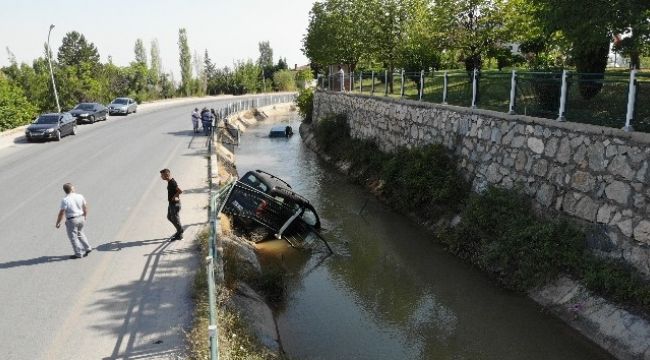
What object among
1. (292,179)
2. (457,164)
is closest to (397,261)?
(457,164)

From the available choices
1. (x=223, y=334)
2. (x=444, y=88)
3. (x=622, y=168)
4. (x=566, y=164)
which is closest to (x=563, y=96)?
(x=566, y=164)

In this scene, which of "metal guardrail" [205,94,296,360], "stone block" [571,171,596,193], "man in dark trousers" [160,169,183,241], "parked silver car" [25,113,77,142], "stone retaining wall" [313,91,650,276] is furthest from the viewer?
"parked silver car" [25,113,77,142]

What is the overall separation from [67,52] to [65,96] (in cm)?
7096

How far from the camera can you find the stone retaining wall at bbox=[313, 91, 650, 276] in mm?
8836

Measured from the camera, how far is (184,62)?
265 ft

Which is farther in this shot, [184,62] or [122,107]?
[184,62]

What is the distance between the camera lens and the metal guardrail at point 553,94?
368 inches

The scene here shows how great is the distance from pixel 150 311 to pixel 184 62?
78.3m

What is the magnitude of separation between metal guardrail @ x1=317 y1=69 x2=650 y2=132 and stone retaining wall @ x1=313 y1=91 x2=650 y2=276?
35 cm

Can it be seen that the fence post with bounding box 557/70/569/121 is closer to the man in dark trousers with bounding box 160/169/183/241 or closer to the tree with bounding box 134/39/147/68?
the man in dark trousers with bounding box 160/169/183/241

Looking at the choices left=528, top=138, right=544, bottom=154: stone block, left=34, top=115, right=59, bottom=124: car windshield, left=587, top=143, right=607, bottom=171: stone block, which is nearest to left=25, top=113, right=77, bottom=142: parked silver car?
left=34, top=115, right=59, bottom=124: car windshield

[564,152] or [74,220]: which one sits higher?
[564,152]

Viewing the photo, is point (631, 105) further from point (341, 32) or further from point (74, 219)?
point (341, 32)

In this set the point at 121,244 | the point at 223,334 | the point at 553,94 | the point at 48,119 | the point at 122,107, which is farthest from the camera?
the point at 122,107
